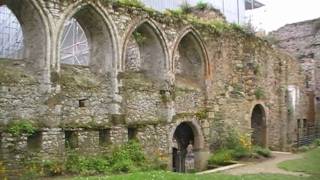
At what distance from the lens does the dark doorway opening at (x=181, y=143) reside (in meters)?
15.9

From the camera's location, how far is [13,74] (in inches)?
442

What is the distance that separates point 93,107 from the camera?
12.5m

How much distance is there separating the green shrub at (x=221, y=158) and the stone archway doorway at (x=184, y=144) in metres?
0.49

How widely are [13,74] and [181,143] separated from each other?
7.03 m

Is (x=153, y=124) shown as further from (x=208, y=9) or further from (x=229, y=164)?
(x=208, y=9)

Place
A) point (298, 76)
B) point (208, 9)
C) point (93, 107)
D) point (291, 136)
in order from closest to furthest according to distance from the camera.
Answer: point (93, 107)
point (208, 9)
point (291, 136)
point (298, 76)

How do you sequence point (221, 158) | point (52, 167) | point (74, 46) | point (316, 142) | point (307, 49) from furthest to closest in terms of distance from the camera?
point (307, 49), point (74, 46), point (316, 142), point (221, 158), point (52, 167)

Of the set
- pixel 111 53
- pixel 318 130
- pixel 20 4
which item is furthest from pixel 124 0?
pixel 318 130

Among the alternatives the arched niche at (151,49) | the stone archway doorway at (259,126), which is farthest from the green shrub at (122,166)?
the stone archway doorway at (259,126)

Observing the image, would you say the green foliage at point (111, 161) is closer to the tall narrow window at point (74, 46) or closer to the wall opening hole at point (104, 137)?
the wall opening hole at point (104, 137)

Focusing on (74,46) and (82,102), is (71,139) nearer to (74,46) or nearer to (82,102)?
(82,102)

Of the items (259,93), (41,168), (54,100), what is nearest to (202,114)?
(259,93)

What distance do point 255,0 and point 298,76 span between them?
424 inches

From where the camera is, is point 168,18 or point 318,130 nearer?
point 168,18
